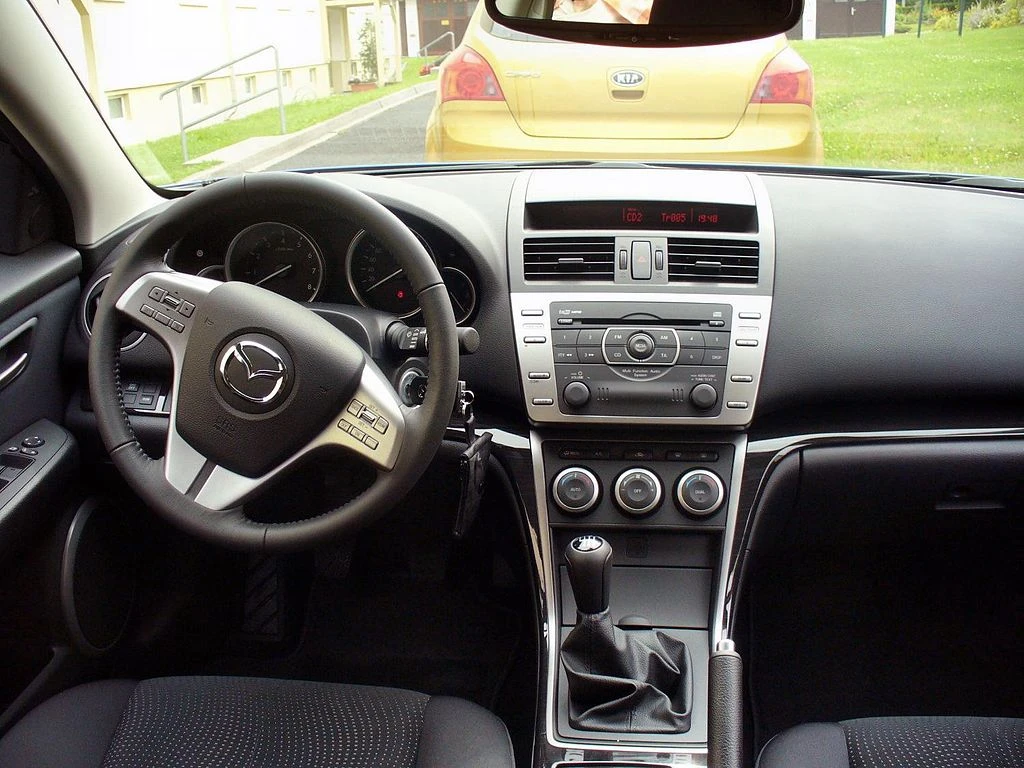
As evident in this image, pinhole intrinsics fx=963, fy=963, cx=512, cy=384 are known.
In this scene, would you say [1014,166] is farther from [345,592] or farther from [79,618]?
[79,618]

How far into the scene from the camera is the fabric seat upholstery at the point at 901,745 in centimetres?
167

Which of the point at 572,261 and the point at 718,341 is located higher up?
the point at 572,261

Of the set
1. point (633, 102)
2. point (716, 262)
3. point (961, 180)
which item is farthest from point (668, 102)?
point (961, 180)

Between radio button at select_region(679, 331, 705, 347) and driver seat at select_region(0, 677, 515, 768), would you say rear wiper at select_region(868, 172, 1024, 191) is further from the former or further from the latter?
driver seat at select_region(0, 677, 515, 768)

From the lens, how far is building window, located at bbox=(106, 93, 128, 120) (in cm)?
248

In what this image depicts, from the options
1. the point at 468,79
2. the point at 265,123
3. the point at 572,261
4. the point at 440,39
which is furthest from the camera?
the point at 265,123

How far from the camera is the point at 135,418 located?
7.51ft

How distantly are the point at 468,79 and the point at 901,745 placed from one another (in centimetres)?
201

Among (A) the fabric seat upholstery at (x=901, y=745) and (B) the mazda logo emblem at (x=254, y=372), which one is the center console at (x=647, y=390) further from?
(B) the mazda logo emblem at (x=254, y=372)

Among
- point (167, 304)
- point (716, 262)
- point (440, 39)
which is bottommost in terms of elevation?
point (716, 262)

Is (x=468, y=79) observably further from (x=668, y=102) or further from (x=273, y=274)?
(x=273, y=274)

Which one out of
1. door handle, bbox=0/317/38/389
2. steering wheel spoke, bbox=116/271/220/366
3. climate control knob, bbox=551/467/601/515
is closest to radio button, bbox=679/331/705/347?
climate control knob, bbox=551/467/601/515

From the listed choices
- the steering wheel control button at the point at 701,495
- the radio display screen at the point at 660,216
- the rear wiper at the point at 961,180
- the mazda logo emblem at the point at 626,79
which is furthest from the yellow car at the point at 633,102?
the steering wheel control button at the point at 701,495

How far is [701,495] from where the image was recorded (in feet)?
6.95
